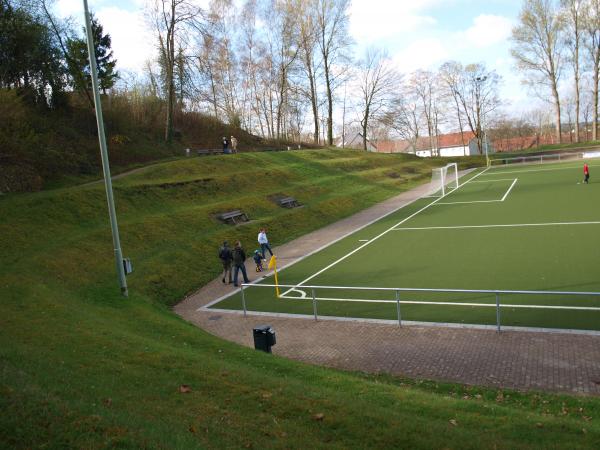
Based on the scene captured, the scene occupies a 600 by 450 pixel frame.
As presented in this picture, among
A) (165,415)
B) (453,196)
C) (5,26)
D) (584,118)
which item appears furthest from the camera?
(584,118)

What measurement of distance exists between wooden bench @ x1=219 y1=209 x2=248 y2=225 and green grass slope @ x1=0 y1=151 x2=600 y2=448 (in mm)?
6307

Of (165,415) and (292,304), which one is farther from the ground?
(165,415)

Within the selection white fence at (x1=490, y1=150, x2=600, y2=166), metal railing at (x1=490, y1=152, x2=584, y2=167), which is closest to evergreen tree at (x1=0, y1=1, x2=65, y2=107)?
metal railing at (x1=490, y1=152, x2=584, y2=167)

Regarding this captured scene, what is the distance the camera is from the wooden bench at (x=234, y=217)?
25.3m

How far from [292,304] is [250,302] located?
157cm

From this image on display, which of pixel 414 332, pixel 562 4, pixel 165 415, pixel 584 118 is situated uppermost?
pixel 562 4

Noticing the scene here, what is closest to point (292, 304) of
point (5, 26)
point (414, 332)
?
point (414, 332)

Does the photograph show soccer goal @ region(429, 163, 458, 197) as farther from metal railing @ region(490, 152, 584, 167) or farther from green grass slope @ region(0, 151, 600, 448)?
green grass slope @ region(0, 151, 600, 448)

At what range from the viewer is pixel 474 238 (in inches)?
858

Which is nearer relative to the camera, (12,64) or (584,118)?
(12,64)

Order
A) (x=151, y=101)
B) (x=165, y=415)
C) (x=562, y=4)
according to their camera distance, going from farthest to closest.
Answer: (x=562, y=4) → (x=151, y=101) → (x=165, y=415)

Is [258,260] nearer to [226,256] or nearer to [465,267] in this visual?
[226,256]

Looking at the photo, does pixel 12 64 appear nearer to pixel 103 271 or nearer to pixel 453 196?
pixel 103 271

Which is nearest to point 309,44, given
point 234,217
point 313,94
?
point 313,94
